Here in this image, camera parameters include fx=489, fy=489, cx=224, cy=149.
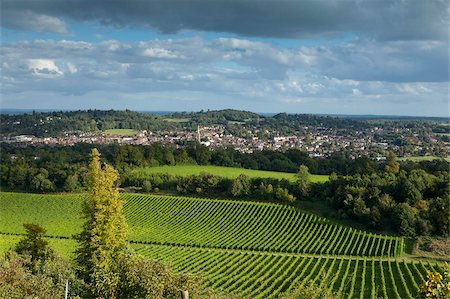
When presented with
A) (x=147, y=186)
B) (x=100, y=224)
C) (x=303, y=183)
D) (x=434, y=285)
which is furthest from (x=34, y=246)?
(x=303, y=183)

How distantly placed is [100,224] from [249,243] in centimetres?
2420

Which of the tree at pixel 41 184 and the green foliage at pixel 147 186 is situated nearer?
the tree at pixel 41 184

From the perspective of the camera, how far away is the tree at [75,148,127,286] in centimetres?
1775

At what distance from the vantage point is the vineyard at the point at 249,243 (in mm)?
29547

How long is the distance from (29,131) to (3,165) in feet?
206

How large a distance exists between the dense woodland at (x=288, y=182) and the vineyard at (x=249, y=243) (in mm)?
2716

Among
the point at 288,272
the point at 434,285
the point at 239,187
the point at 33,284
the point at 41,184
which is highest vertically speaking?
the point at 434,285

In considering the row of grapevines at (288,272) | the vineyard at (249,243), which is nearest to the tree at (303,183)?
the vineyard at (249,243)

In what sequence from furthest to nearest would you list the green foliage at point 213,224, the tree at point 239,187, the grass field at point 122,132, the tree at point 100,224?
the grass field at point 122,132, the tree at point 239,187, the green foliage at point 213,224, the tree at point 100,224

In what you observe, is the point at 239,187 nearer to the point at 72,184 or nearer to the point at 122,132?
the point at 72,184

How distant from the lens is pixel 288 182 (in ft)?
188

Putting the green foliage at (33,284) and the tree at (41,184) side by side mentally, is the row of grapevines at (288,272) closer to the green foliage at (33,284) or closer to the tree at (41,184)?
the green foliage at (33,284)

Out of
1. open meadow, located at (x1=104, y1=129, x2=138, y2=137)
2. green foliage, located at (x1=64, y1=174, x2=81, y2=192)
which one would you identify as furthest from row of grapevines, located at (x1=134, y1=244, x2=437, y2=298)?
open meadow, located at (x1=104, y1=129, x2=138, y2=137)

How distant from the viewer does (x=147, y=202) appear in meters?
55.5
